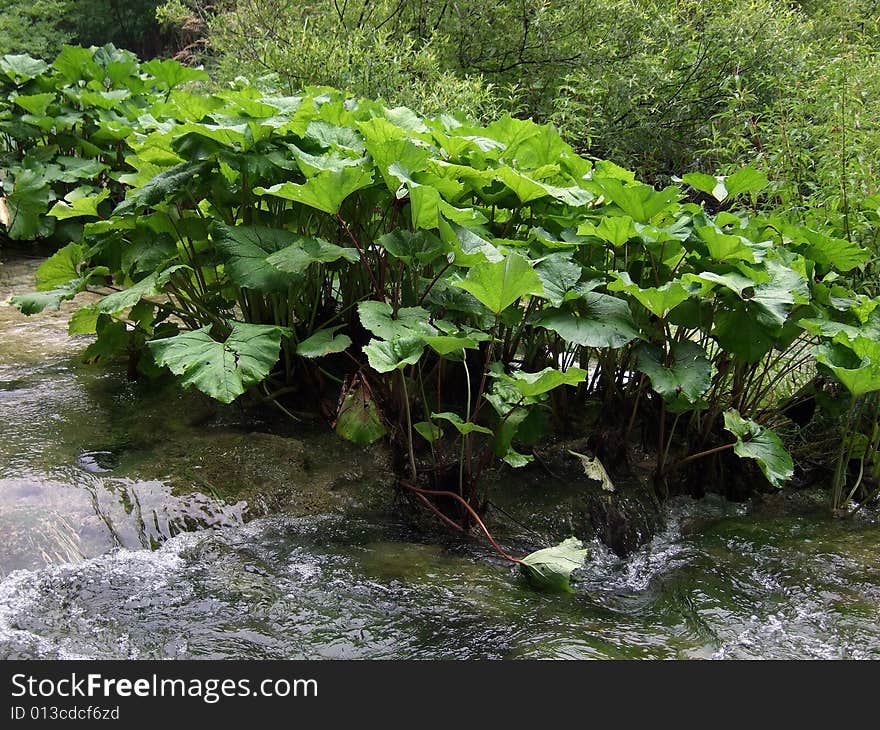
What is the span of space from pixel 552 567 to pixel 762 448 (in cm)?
81

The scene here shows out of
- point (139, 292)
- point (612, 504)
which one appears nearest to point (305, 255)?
point (139, 292)

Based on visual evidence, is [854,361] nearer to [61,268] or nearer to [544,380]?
[544,380]

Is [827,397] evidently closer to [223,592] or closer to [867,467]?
[867,467]

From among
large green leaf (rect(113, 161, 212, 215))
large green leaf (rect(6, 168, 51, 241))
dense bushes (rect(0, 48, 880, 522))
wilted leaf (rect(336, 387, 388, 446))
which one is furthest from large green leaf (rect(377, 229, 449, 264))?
large green leaf (rect(6, 168, 51, 241))

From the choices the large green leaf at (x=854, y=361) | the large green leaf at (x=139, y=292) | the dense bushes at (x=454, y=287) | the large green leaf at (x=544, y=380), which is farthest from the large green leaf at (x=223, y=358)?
the large green leaf at (x=854, y=361)

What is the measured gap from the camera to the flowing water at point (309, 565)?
2.07m

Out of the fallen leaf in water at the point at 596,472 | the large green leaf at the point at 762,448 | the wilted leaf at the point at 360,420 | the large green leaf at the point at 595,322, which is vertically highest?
the large green leaf at the point at 595,322

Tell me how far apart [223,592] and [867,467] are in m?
2.39

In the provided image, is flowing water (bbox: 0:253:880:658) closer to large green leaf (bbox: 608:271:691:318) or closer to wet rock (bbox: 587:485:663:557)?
wet rock (bbox: 587:485:663:557)

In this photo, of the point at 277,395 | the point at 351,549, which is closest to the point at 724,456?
the point at 351,549

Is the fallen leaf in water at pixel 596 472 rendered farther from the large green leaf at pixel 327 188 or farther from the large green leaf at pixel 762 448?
the large green leaf at pixel 327 188

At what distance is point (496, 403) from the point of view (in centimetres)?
240

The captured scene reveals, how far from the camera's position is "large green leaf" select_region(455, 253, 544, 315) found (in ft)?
7.54

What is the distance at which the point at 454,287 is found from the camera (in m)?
2.65
